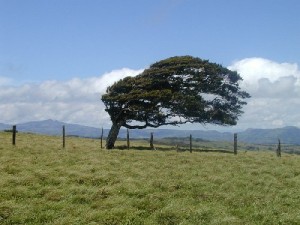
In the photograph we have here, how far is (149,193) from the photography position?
19641 mm

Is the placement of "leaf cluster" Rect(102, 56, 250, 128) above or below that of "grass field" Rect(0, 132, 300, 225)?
above

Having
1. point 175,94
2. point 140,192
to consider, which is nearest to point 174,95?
point 175,94

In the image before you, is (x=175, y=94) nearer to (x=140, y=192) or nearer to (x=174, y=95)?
(x=174, y=95)

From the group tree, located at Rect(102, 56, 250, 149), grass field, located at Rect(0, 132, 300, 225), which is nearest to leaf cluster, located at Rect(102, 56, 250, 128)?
tree, located at Rect(102, 56, 250, 149)

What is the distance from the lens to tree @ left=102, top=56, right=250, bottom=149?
171ft

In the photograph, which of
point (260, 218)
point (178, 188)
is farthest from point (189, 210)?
point (178, 188)

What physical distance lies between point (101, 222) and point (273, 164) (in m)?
20.9

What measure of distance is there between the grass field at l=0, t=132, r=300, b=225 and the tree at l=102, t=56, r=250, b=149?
23075 millimetres

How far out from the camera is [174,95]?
5125cm

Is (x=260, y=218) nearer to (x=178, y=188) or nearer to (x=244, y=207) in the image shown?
(x=244, y=207)

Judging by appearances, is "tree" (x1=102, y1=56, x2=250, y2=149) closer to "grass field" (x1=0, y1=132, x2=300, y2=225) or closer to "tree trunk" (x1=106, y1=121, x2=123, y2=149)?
"tree trunk" (x1=106, y1=121, x2=123, y2=149)

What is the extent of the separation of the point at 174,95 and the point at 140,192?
3246 cm

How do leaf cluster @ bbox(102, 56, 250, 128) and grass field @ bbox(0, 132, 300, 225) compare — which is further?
leaf cluster @ bbox(102, 56, 250, 128)

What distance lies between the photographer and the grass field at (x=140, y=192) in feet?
52.3
